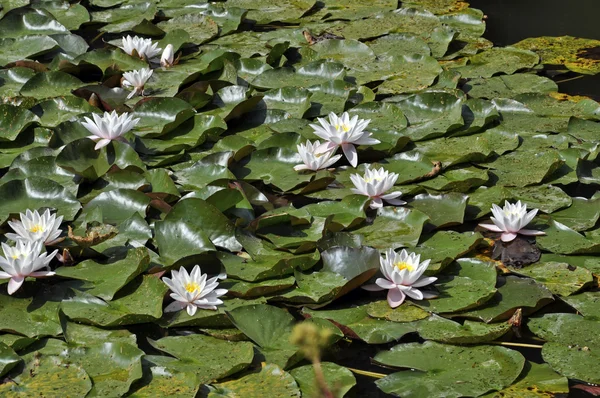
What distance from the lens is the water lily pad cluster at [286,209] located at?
2.82 m

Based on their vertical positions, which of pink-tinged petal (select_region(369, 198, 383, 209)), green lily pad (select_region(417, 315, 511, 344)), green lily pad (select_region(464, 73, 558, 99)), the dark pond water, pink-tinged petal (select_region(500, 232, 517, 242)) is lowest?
the dark pond water

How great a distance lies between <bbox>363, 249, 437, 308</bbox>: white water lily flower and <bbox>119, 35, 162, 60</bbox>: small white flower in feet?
9.20

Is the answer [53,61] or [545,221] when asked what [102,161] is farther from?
[545,221]

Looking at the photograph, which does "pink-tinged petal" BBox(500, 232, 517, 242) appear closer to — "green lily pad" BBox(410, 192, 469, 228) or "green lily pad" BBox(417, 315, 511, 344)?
"green lily pad" BBox(410, 192, 469, 228)

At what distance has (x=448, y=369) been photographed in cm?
279

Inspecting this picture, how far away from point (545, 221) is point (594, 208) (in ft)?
0.83

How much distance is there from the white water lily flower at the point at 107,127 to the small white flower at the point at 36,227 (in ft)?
2.45

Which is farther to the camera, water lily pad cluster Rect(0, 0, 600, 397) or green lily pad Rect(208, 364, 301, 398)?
water lily pad cluster Rect(0, 0, 600, 397)

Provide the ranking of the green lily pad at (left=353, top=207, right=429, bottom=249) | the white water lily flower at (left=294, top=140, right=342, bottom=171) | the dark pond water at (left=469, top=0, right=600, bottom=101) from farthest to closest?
the dark pond water at (left=469, top=0, right=600, bottom=101)
the white water lily flower at (left=294, top=140, right=342, bottom=171)
the green lily pad at (left=353, top=207, right=429, bottom=249)

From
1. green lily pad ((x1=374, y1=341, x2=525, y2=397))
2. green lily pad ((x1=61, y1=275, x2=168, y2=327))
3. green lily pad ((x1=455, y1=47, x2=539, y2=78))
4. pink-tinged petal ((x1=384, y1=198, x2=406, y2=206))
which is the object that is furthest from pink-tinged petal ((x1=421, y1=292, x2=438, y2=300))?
green lily pad ((x1=455, y1=47, x2=539, y2=78))

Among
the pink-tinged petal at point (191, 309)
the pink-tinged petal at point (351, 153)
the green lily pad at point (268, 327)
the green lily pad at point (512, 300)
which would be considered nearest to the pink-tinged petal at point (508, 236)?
the green lily pad at point (512, 300)

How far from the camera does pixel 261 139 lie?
4422mm

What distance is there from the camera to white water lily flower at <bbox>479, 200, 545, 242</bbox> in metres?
3.53

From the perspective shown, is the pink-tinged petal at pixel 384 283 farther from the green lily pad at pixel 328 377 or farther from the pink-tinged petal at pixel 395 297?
the green lily pad at pixel 328 377
